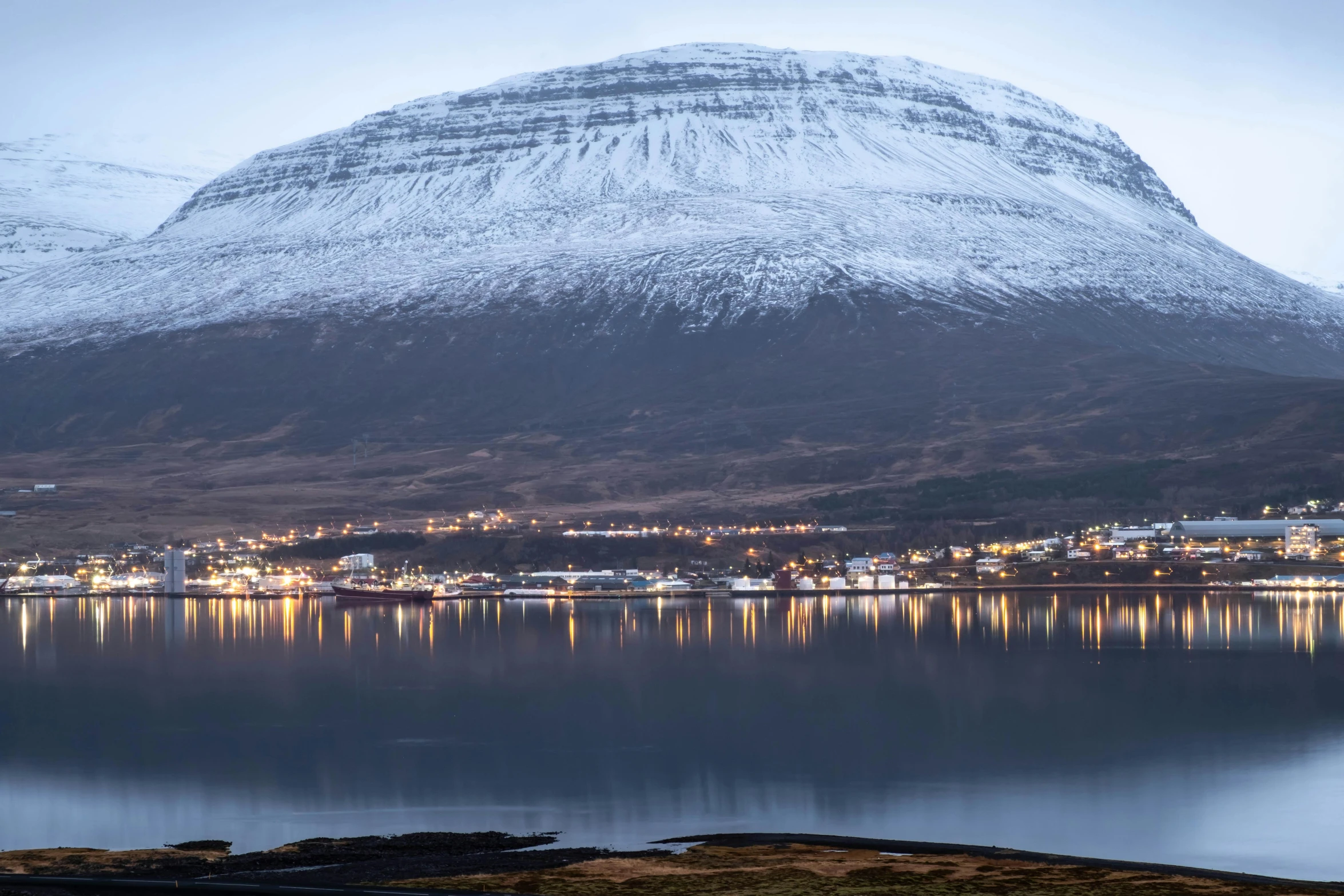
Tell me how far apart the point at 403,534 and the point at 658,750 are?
86185mm

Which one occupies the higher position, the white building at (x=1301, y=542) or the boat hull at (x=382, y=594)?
the white building at (x=1301, y=542)

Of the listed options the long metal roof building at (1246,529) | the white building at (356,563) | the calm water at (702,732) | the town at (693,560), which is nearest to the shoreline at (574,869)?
the calm water at (702,732)

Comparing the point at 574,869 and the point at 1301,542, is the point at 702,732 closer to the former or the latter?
the point at 574,869

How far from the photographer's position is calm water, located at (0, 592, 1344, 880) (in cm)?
3666

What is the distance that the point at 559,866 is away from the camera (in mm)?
30297

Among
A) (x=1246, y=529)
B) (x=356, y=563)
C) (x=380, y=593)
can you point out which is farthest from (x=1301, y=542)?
(x=356, y=563)

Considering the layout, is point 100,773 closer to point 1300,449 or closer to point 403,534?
point 403,534

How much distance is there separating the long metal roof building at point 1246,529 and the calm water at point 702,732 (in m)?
33.4

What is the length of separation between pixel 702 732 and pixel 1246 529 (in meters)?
80.2

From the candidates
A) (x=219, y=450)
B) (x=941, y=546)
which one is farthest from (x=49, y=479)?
(x=941, y=546)

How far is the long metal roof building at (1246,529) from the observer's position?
11638 cm

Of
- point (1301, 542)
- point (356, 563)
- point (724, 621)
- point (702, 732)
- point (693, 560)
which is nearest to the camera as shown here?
point (702, 732)

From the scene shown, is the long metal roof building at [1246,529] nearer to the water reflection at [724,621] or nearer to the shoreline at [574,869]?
the water reflection at [724,621]

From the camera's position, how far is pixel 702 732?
49875 millimetres
